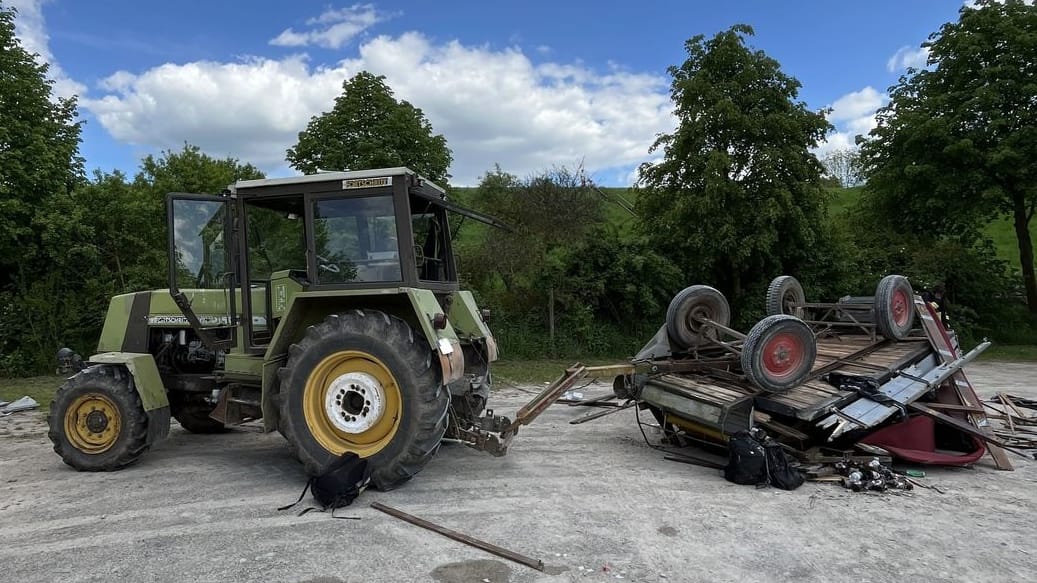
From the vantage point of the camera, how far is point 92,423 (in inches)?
201

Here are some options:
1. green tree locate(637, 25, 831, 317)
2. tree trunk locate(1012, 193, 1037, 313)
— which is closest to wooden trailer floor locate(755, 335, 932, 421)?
green tree locate(637, 25, 831, 317)

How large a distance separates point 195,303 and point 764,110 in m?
13.6

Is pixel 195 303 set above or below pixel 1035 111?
below

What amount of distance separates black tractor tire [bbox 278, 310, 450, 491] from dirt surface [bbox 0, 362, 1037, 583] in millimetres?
342

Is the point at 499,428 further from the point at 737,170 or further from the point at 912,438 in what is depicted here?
the point at 737,170

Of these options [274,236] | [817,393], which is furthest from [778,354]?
[274,236]

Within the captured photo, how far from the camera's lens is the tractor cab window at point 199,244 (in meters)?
5.00

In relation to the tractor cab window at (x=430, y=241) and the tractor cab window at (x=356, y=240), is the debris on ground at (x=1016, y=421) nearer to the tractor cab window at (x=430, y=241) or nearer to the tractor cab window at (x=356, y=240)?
the tractor cab window at (x=430, y=241)

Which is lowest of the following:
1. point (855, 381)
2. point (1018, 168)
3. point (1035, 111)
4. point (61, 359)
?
point (855, 381)

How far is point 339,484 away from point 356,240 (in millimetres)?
1887

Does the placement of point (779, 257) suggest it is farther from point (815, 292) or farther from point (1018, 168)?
point (1018, 168)

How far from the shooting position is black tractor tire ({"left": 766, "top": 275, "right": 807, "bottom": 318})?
7191 mm

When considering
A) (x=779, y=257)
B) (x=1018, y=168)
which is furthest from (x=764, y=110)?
(x=1018, y=168)

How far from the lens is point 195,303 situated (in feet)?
17.5
